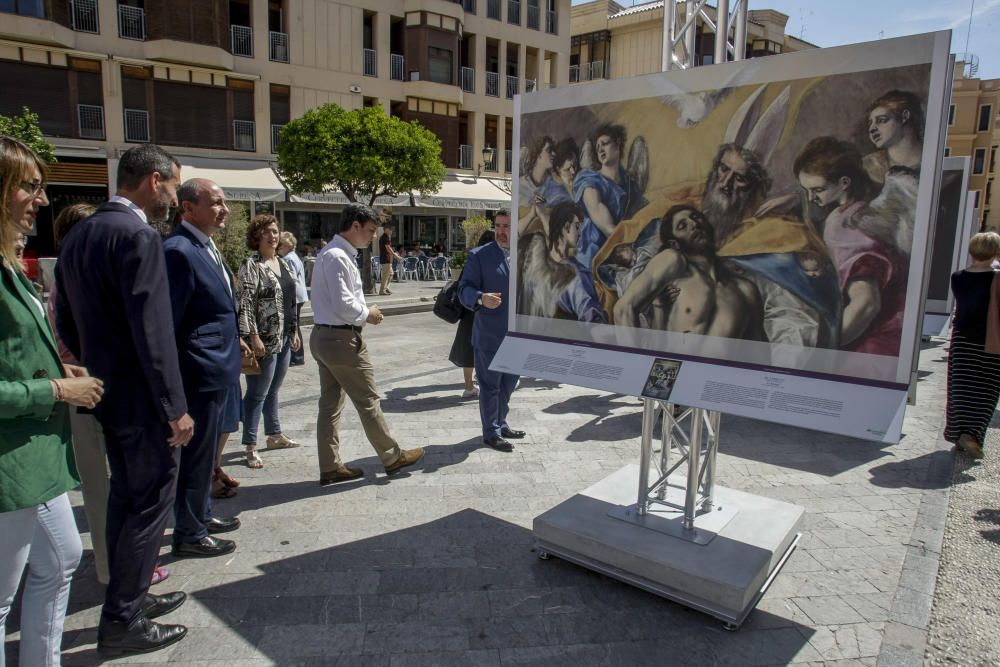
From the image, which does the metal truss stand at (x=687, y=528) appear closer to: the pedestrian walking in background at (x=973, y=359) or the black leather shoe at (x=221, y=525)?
the black leather shoe at (x=221, y=525)

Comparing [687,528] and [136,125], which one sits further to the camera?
[136,125]

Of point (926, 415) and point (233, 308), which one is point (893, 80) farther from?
point (926, 415)

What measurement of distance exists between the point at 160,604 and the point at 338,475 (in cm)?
168

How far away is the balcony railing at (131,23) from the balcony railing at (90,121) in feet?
8.42

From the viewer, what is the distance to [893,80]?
7.75 feet

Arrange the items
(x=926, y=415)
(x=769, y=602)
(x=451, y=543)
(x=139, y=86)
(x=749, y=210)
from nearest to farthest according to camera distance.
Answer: (x=749, y=210), (x=769, y=602), (x=451, y=543), (x=926, y=415), (x=139, y=86)

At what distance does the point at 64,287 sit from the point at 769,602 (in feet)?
11.2

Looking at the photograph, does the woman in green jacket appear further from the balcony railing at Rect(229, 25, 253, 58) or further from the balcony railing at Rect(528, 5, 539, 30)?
the balcony railing at Rect(528, 5, 539, 30)

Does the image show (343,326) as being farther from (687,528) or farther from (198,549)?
(687,528)

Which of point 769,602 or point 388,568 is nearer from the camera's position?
point 769,602

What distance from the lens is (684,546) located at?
3166 millimetres

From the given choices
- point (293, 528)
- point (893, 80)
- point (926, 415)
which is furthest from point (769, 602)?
point (926, 415)

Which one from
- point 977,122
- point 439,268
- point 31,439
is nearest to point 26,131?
point 439,268

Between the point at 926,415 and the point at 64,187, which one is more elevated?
the point at 64,187
